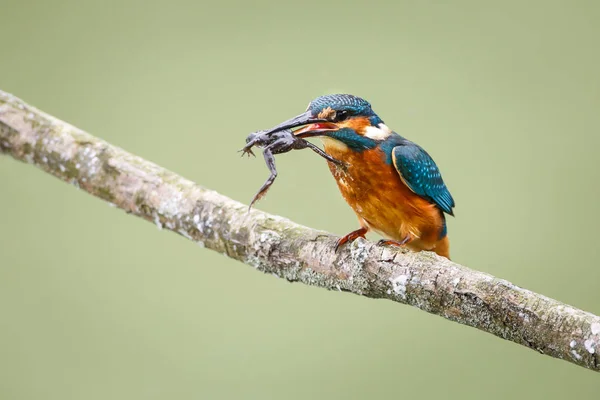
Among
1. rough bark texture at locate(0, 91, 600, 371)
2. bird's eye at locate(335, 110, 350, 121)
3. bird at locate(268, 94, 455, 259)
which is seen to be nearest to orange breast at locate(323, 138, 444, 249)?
bird at locate(268, 94, 455, 259)

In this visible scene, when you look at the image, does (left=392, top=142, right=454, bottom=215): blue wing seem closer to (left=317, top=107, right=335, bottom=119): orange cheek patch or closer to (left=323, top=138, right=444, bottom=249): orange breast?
(left=323, top=138, right=444, bottom=249): orange breast

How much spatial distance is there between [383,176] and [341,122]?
0.25 m

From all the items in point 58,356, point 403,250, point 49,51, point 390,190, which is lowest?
point 58,356

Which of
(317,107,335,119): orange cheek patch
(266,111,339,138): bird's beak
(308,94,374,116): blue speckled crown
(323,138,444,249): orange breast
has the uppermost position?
(308,94,374,116): blue speckled crown

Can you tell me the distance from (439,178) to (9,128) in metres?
1.53

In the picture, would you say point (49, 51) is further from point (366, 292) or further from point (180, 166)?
point (366, 292)

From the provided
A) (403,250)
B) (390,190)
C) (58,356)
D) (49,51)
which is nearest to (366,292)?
(403,250)

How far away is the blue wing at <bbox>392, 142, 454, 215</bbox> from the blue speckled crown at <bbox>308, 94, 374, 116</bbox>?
7.3 inches

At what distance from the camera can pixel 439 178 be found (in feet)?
7.80

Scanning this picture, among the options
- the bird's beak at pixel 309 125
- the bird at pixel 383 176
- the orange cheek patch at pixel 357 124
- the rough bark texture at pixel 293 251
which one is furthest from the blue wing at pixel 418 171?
the rough bark texture at pixel 293 251

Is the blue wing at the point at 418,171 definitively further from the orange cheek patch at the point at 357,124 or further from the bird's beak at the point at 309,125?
the bird's beak at the point at 309,125

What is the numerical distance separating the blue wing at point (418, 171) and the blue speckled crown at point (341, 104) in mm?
187

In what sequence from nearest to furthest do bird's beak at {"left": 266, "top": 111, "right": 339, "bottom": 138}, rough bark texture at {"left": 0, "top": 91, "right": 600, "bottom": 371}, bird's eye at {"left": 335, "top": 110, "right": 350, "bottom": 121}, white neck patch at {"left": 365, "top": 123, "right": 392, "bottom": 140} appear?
rough bark texture at {"left": 0, "top": 91, "right": 600, "bottom": 371} < bird's beak at {"left": 266, "top": 111, "right": 339, "bottom": 138} < bird's eye at {"left": 335, "top": 110, "right": 350, "bottom": 121} < white neck patch at {"left": 365, "top": 123, "right": 392, "bottom": 140}

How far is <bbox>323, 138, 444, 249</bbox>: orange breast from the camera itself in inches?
89.0
